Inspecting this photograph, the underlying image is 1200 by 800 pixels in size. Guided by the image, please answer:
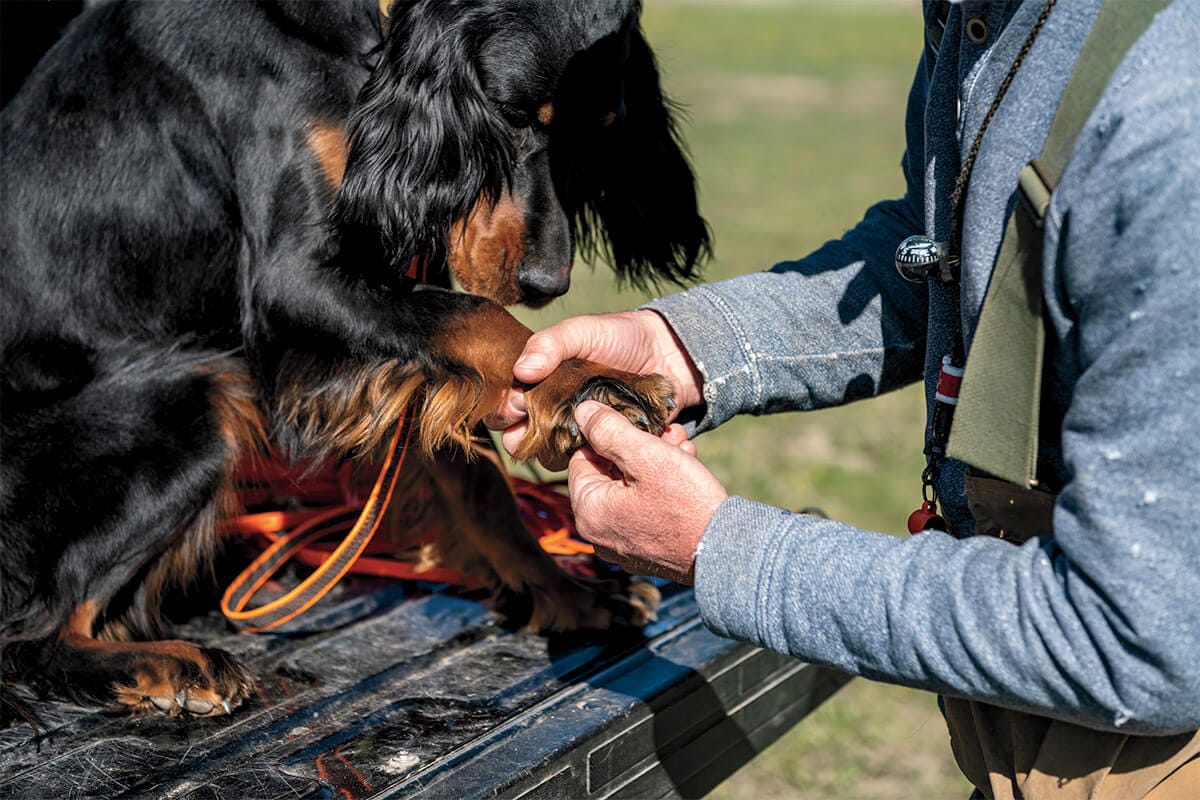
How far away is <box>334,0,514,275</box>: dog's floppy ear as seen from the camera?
2.40 meters

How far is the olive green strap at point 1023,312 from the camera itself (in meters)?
1.37

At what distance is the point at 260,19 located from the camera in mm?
2602

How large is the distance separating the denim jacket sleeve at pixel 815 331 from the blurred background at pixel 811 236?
0.98 m

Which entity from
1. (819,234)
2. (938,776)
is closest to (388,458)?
(938,776)

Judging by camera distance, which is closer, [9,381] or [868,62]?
[9,381]

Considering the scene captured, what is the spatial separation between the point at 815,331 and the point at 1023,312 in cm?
83

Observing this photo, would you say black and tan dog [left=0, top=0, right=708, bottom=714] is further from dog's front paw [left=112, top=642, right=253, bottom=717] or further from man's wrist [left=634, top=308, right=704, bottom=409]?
man's wrist [left=634, top=308, right=704, bottom=409]

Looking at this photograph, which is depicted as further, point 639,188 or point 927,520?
point 639,188

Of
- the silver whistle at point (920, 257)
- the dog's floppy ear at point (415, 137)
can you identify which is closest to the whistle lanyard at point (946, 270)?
the silver whistle at point (920, 257)

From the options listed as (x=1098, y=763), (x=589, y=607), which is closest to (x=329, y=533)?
(x=589, y=607)

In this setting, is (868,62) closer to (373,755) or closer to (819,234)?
(819,234)

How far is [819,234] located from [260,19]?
7500mm

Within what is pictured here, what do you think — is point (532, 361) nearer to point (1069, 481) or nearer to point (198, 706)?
point (198, 706)

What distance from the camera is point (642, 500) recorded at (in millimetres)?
1808
